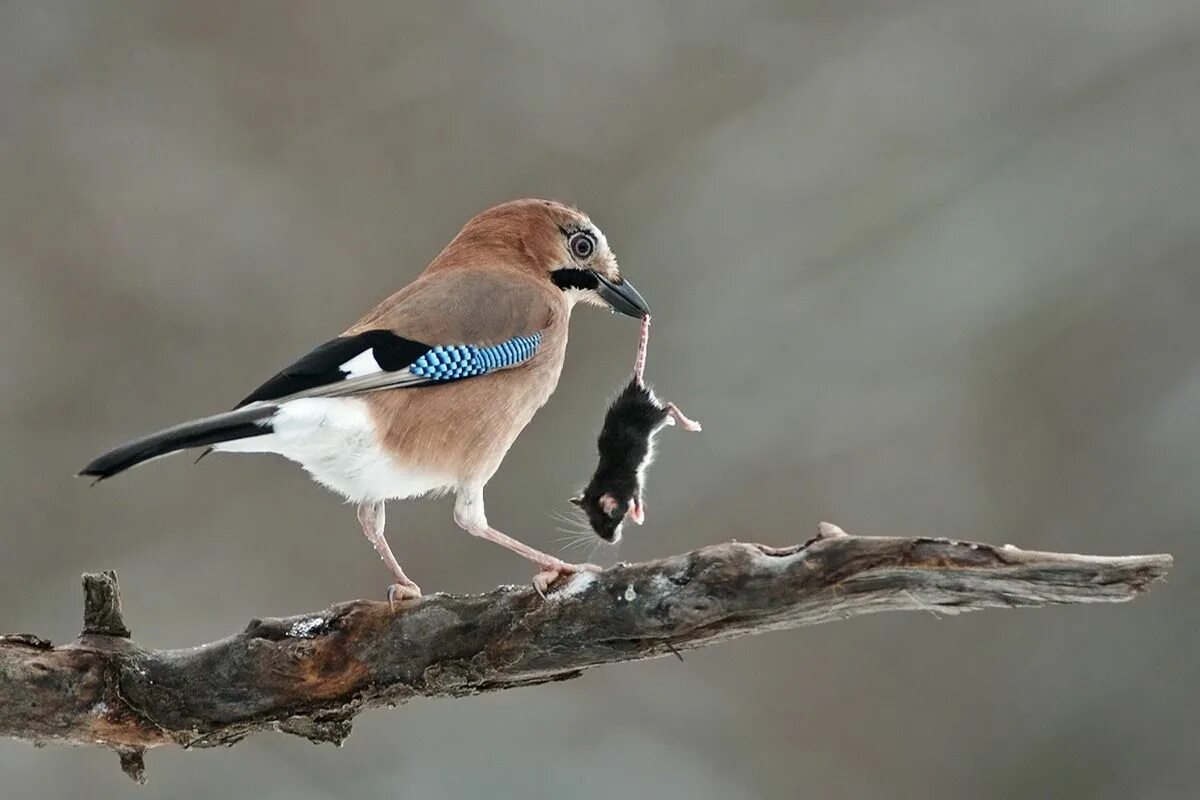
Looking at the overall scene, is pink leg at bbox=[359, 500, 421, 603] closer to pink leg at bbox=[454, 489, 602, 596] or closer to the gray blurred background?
pink leg at bbox=[454, 489, 602, 596]

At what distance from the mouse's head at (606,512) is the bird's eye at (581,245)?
3.12 ft

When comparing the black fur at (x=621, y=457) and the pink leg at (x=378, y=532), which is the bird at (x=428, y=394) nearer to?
the pink leg at (x=378, y=532)

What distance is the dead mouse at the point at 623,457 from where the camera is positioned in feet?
11.3

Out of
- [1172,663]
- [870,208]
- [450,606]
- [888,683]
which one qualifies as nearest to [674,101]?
[870,208]

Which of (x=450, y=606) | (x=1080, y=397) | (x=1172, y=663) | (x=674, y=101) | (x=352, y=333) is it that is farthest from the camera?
(x=674, y=101)

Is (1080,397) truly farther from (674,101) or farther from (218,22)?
(218,22)

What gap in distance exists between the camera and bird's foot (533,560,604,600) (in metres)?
2.97

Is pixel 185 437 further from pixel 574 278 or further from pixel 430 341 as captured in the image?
pixel 574 278

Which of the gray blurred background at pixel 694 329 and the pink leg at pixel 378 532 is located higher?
the gray blurred background at pixel 694 329

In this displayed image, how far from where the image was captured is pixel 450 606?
121 inches

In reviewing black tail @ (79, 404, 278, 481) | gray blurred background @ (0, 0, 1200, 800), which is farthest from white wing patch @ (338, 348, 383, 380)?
gray blurred background @ (0, 0, 1200, 800)

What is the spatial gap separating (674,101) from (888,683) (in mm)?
3100

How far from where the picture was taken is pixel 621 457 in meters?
3.45

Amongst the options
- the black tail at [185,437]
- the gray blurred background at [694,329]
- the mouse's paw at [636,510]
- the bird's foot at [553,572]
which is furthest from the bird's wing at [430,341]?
the gray blurred background at [694,329]
